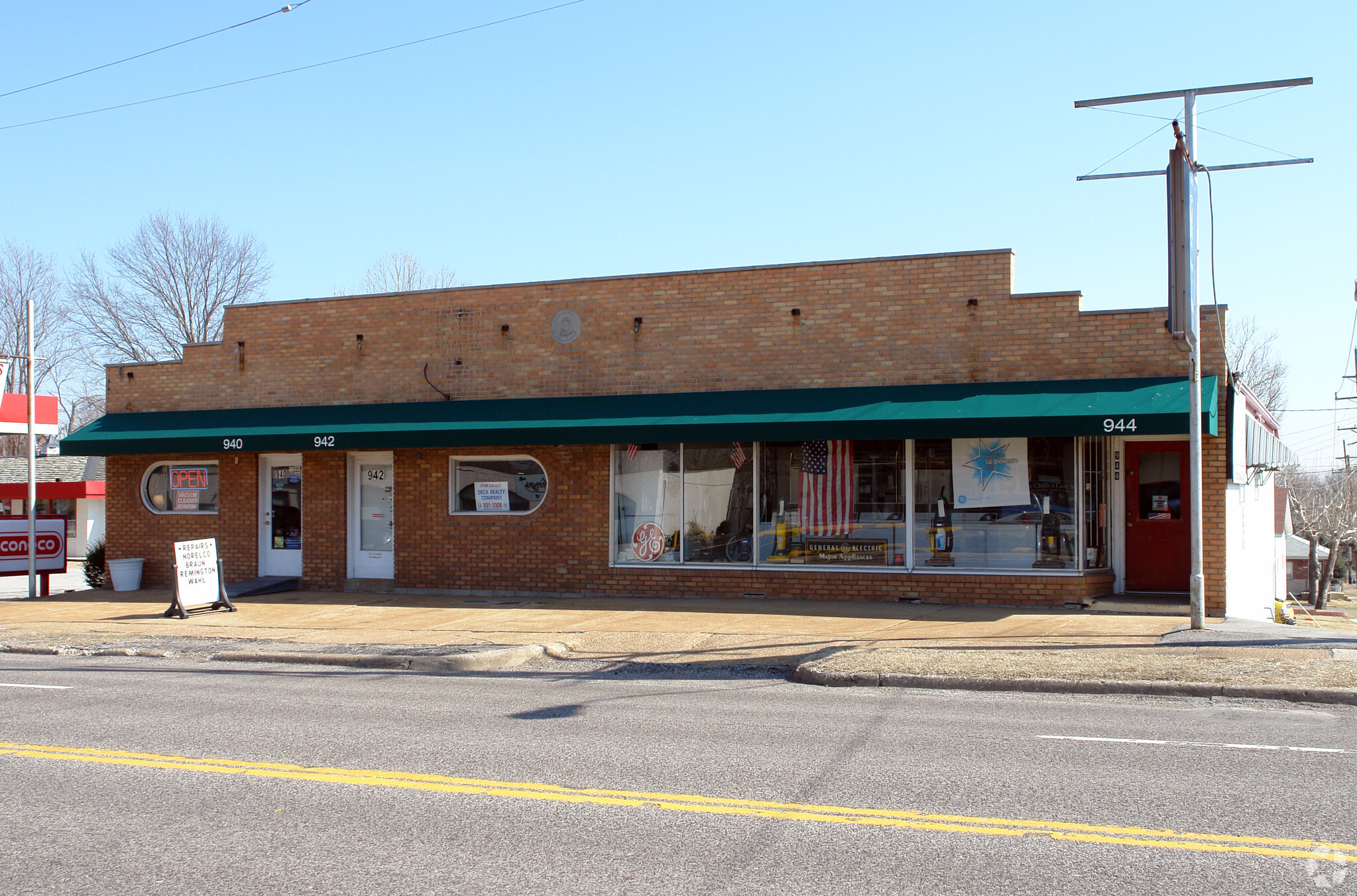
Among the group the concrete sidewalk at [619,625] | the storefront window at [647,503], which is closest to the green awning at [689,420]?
the storefront window at [647,503]

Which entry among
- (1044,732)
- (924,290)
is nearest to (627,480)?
(924,290)

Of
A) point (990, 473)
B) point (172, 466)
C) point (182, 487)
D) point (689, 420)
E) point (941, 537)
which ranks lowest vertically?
point (941, 537)

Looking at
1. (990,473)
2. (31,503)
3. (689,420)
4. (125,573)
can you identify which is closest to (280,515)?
(125,573)

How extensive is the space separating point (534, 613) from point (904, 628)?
505 centimetres

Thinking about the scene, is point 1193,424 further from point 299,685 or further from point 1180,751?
point 299,685

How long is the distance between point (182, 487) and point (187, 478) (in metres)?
0.21

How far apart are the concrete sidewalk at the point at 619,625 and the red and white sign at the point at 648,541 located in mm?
785

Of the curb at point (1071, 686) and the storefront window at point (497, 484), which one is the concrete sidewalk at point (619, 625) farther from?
the storefront window at point (497, 484)

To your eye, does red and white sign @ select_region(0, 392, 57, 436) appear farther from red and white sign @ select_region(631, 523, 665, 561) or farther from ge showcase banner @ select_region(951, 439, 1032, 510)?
ge showcase banner @ select_region(951, 439, 1032, 510)

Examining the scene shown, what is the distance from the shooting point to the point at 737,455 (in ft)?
51.8

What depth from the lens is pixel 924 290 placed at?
1493 centimetres

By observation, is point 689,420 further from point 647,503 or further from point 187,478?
point 187,478

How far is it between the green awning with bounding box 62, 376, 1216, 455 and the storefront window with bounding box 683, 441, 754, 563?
2.89 feet

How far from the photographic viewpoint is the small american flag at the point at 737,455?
15.7m
